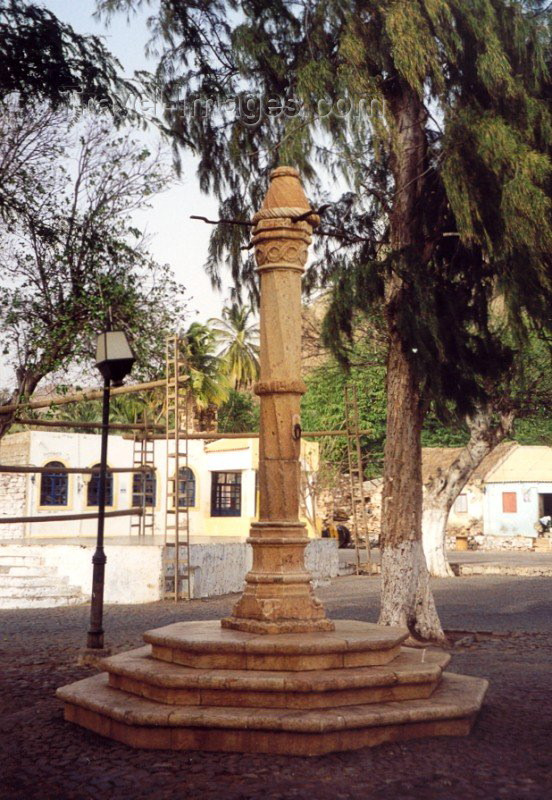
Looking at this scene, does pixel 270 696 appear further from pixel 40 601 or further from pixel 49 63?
pixel 40 601

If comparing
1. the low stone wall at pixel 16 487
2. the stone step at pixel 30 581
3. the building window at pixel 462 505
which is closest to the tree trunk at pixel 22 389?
the stone step at pixel 30 581

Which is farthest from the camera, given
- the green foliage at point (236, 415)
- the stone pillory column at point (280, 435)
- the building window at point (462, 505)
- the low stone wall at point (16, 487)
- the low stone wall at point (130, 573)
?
the green foliage at point (236, 415)

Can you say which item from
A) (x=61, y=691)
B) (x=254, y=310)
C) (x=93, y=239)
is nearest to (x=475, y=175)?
(x=254, y=310)

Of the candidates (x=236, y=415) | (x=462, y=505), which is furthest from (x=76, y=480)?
(x=462, y=505)

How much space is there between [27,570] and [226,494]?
12.7 meters

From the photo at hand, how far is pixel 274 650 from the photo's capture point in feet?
17.8

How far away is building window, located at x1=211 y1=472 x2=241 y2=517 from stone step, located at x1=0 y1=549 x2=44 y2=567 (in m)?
11.8

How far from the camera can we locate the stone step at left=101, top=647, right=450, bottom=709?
5141 mm

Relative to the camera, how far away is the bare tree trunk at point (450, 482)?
61.2 feet

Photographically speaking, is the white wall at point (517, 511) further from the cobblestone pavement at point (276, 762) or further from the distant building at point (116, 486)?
the cobblestone pavement at point (276, 762)

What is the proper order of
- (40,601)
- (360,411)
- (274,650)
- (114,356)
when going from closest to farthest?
(274,650) → (114,356) → (40,601) → (360,411)

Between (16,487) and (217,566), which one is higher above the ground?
(16,487)

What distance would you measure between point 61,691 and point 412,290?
5500 millimetres

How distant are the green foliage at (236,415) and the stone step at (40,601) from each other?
87.4 ft
